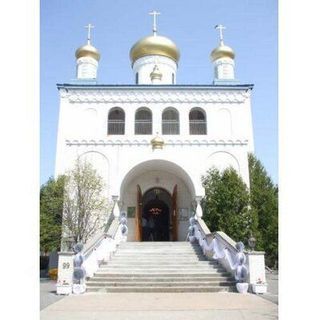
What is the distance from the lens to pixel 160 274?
777 centimetres

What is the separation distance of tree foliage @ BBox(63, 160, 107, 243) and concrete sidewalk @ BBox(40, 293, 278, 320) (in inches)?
196

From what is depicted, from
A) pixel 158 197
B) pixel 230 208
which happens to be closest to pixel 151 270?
pixel 230 208

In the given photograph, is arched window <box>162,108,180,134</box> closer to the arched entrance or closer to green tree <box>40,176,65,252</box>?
the arched entrance

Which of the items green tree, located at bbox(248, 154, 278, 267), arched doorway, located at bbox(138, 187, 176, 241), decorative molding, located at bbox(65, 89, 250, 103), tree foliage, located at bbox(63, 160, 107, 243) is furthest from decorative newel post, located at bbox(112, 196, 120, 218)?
green tree, located at bbox(248, 154, 278, 267)

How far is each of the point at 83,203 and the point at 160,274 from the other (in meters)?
4.71

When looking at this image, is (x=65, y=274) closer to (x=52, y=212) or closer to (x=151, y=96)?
(x=52, y=212)

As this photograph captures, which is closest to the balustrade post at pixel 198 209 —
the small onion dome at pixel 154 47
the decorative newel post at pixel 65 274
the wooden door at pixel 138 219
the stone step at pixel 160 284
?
the wooden door at pixel 138 219

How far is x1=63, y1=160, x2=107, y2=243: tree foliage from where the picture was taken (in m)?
11.5

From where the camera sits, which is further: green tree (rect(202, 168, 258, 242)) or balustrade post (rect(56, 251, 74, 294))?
green tree (rect(202, 168, 258, 242))

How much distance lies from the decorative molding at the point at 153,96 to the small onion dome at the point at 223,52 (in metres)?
3.23

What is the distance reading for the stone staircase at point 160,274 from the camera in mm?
7164

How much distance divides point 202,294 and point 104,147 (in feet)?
24.9
